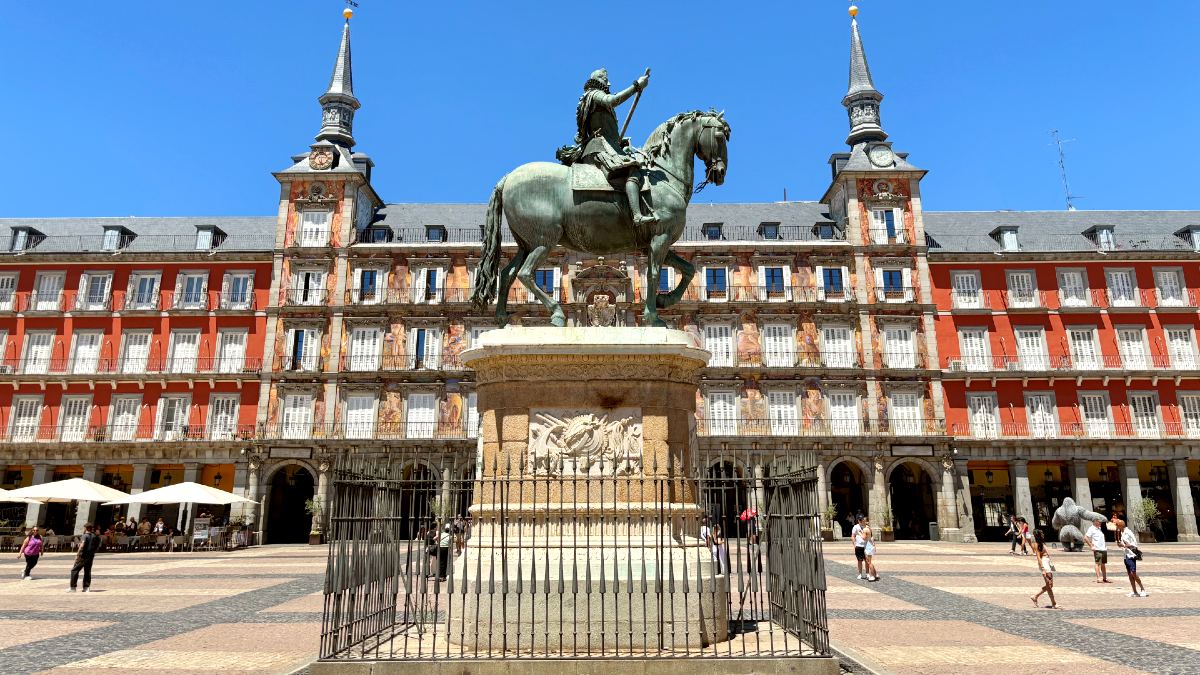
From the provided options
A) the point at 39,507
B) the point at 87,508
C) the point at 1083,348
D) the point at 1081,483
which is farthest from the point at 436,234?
the point at 1081,483

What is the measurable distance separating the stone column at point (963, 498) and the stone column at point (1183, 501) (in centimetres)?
902

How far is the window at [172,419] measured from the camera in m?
36.7

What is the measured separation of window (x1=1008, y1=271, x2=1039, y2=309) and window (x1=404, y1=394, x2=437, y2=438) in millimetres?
29262

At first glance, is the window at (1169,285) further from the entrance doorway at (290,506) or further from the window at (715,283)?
the entrance doorway at (290,506)

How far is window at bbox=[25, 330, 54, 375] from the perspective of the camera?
37.4m

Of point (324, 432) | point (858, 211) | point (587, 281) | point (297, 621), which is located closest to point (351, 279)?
point (324, 432)

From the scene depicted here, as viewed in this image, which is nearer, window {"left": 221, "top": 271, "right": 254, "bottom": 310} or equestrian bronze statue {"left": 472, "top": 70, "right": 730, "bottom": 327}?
equestrian bronze statue {"left": 472, "top": 70, "right": 730, "bottom": 327}

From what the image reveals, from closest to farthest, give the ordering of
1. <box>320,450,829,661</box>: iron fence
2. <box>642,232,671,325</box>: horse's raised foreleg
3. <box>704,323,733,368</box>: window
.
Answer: <box>320,450,829,661</box>: iron fence, <box>642,232,671,325</box>: horse's raised foreleg, <box>704,323,733,368</box>: window

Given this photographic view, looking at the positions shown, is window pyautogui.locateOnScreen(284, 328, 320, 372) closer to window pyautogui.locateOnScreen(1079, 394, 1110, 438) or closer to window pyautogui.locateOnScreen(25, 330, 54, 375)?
window pyautogui.locateOnScreen(25, 330, 54, 375)

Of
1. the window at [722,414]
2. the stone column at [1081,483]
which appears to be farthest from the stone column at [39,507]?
the stone column at [1081,483]

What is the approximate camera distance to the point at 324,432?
3662 centimetres

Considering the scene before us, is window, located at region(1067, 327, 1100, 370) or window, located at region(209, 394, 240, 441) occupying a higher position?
window, located at region(1067, 327, 1100, 370)

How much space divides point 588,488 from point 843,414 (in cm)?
3236

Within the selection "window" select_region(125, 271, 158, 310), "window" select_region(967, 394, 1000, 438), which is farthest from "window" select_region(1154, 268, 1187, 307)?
"window" select_region(125, 271, 158, 310)
